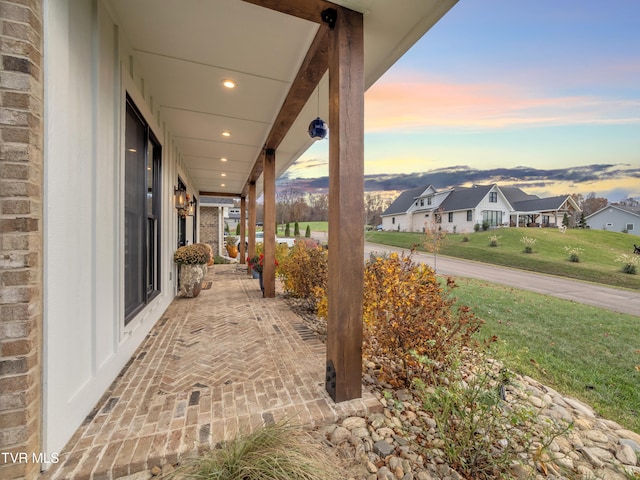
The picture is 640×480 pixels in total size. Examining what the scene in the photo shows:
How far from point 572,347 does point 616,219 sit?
743 inches

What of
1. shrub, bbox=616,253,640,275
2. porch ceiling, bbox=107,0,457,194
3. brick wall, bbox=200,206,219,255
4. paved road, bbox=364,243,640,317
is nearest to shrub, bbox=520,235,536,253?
paved road, bbox=364,243,640,317

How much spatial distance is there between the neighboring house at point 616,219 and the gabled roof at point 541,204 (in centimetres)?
885

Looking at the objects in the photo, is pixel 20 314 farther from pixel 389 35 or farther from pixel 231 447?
pixel 389 35

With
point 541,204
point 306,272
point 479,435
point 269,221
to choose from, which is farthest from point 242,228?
point 541,204

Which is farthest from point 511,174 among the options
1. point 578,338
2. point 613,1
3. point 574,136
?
point 578,338

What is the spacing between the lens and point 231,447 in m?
1.39

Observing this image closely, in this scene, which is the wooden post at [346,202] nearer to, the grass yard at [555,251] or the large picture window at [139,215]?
the large picture window at [139,215]

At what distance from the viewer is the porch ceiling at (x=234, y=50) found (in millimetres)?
2041

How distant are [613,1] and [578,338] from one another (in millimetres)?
9241

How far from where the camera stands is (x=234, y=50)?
255cm

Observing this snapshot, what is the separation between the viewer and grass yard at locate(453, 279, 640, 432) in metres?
2.43

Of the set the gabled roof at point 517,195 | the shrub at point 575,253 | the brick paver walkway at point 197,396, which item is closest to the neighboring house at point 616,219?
the shrub at point 575,253

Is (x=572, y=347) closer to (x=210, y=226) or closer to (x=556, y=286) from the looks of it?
(x=556, y=286)

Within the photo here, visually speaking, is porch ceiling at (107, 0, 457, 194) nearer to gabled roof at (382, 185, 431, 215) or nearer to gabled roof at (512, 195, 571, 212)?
gabled roof at (382, 185, 431, 215)
